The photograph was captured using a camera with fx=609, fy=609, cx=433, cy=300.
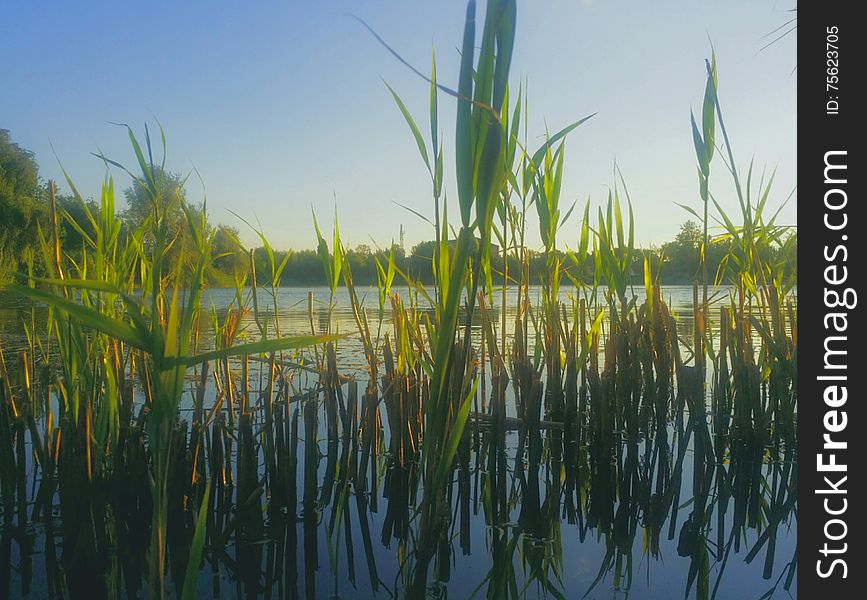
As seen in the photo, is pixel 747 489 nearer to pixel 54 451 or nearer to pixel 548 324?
pixel 548 324

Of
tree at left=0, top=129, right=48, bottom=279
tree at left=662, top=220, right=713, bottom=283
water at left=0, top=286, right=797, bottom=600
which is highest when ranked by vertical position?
tree at left=0, top=129, right=48, bottom=279

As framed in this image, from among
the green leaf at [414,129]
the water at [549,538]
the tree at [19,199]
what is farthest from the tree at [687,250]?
the tree at [19,199]

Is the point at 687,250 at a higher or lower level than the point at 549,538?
higher

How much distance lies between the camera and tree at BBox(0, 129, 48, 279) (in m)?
14.6

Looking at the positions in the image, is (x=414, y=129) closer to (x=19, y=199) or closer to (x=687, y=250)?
(x=687, y=250)

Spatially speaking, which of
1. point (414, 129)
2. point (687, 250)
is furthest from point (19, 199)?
point (414, 129)

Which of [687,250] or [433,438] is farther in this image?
[687,250]

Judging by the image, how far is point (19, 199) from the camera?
1619 centimetres

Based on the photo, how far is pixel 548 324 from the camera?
2.97 metres

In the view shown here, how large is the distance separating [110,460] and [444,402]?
1.44 m

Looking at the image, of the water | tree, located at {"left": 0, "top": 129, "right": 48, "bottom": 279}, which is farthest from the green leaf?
tree, located at {"left": 0, "top": 129, "right": 48, "bottom": 279}

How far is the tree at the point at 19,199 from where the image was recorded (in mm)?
14633

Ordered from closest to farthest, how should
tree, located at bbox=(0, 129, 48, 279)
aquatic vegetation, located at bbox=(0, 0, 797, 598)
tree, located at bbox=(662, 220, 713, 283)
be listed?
aquatic vegetation, located at bbox=(0, 0, 797, 598) < tree, located at bbox=(662, 220, 713, 283) < tree, located at bbox=(0, 129, 48, 279)

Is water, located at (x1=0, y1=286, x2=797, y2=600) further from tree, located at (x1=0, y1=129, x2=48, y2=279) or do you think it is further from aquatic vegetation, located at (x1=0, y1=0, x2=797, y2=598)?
tree, located at (x1=0, y1=129, x2=48, y2=279)
